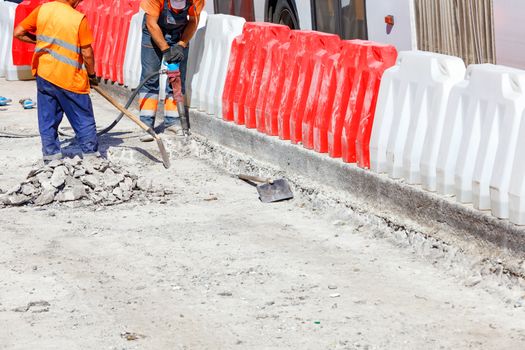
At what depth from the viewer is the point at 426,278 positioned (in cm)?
741

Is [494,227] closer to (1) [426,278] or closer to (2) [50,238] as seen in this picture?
(1) [426,278]

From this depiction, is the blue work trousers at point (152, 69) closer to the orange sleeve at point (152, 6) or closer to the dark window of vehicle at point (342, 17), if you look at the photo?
the orange sleeve at point (152, 6)

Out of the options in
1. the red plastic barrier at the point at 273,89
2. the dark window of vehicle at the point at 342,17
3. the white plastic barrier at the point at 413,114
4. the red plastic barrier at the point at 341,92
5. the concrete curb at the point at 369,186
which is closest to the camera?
the concrete curb at the point at 369,186

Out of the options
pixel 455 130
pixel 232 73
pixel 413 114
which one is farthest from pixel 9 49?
pixel 455 130

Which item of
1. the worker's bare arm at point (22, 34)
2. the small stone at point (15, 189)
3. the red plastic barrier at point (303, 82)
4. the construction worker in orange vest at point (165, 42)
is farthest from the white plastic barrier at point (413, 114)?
the construction worker in orange vest at point (165, 42)

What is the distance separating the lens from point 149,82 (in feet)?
40.7

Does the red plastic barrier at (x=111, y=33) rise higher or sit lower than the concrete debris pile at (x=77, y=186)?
higher

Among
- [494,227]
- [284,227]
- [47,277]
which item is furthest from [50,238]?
[494,227]

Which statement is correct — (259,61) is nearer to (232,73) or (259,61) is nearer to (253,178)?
(232,73)

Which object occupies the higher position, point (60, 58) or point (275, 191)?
point (60, 58)

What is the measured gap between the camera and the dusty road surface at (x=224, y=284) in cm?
643

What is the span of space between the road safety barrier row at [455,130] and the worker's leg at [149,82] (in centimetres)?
406

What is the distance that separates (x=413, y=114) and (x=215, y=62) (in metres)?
3.79

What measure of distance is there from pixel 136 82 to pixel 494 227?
757 centimetres
